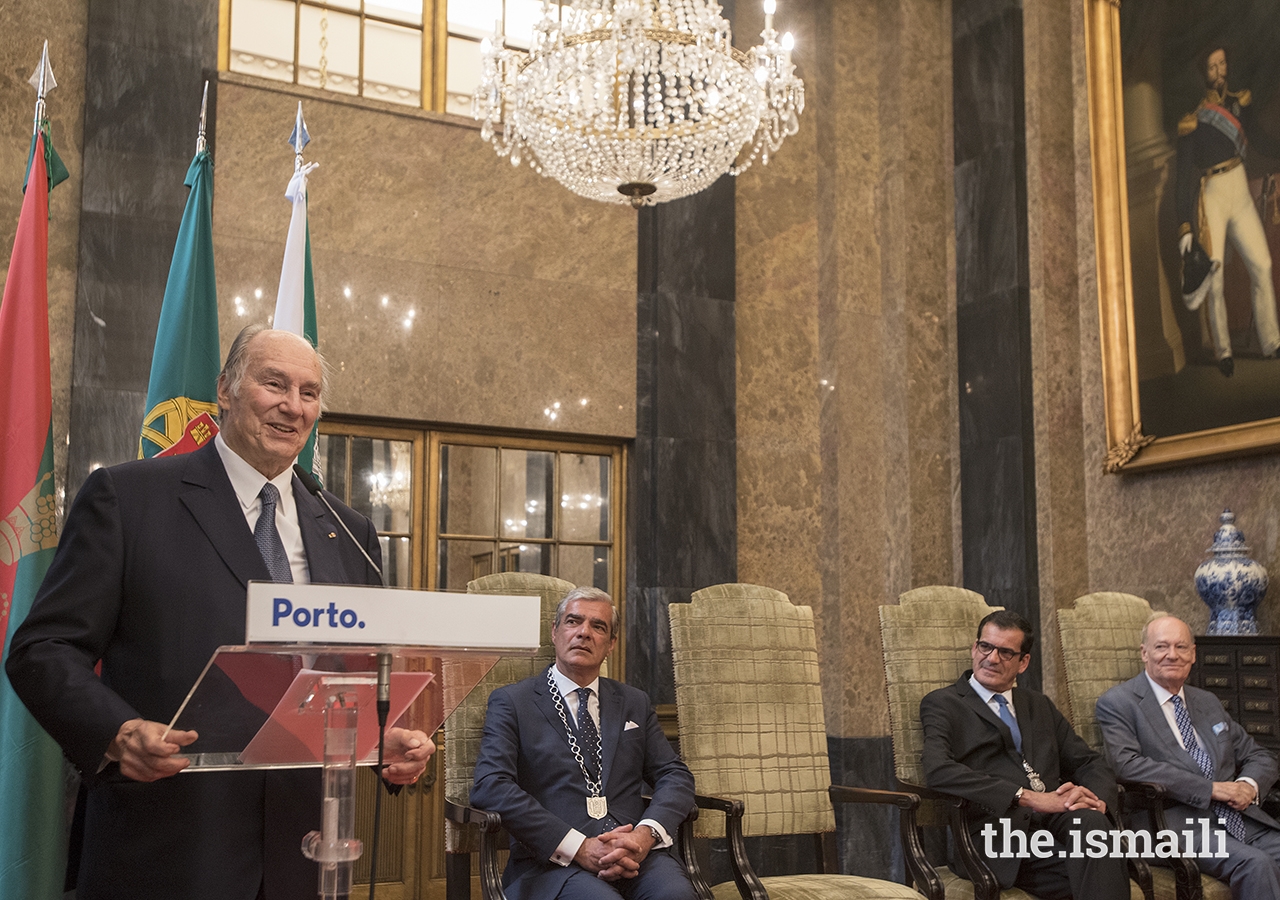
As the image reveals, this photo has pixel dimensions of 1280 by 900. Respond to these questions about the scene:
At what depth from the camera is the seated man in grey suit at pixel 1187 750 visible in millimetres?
4121

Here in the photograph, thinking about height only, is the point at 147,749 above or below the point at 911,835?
above

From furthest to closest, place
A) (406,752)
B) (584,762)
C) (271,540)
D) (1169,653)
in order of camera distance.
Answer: (1169,653)
(584,762)
(271,540)
(406,752)

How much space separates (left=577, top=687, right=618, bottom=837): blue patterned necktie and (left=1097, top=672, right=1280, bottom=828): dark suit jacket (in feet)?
6.63

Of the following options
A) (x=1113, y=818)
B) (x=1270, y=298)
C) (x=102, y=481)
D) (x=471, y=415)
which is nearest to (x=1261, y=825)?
(x=1113, y=818)

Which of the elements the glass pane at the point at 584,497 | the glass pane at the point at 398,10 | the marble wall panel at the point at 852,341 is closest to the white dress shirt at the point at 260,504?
the glass pane at the point at 584,497

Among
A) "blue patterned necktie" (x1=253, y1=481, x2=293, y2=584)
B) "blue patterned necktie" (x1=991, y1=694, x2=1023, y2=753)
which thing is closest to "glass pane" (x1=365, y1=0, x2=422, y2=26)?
"blue patterned necktie" (x1=991, y1=694, x2=1023, y2=753)

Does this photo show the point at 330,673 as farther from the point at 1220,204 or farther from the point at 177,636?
the point at 1220,204

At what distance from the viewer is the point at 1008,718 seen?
4.20 meters

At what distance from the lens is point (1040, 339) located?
615 centimetres

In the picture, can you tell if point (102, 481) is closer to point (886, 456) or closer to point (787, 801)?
point (787, 801)

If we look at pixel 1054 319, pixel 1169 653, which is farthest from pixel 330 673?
pixel 1054 319

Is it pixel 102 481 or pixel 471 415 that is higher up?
pixel 471 415

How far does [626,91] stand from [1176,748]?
125 inches

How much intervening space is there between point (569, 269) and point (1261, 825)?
12.4 feet
